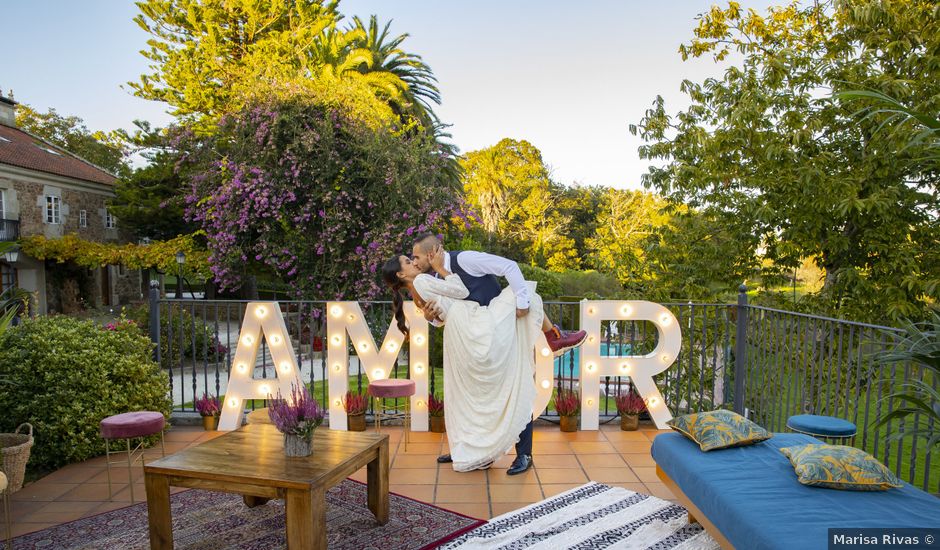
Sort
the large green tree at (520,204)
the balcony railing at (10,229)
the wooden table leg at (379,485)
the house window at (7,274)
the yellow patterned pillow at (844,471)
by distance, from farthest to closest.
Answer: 1. the large green tree at (520,204)
2. the house window at (7,274)
3. the balcony railing at (10,229)
4. the wooden table leg at (379,485)
5. the yellow patterned pillow at (844,471)

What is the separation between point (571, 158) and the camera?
104 feet

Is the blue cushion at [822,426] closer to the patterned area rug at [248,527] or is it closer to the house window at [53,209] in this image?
the patterned area rug at [248,527]

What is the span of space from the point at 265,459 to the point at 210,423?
2.80 m

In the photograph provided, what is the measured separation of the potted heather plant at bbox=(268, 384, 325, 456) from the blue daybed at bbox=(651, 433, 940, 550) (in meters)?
2.02

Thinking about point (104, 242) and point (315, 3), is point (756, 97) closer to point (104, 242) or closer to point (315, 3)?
point (315, 3)

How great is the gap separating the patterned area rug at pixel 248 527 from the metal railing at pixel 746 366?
155 centimetres

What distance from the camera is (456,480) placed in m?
4.02

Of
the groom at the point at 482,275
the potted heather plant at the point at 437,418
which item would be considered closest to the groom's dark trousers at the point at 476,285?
the groom at the point at 482,275

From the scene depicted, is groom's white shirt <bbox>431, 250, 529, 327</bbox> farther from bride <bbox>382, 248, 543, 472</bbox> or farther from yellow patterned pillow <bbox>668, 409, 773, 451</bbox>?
yellow patterned pillow <bbox>668, 409, 773, 451</bbox>

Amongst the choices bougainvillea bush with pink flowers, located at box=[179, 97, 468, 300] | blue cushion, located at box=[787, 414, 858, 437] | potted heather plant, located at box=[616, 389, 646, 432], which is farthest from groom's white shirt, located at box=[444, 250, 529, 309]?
bougainvillea bush with pink flowers, located at box=[179, 97, 468, 300]

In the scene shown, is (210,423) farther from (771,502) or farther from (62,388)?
(771,502)

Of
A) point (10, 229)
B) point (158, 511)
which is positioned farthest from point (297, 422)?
point (10, 229)

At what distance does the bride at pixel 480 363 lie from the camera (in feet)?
13.1

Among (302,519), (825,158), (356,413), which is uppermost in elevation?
(825,158)
